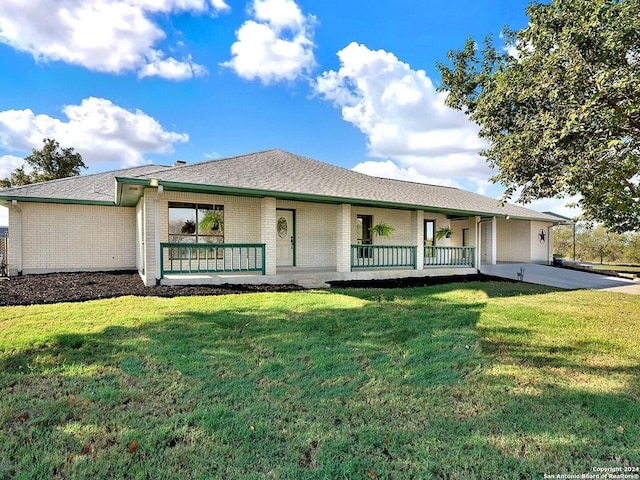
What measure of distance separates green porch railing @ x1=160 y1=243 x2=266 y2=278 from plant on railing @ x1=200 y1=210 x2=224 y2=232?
2.35 feet

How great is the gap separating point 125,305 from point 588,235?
3679 centimetres

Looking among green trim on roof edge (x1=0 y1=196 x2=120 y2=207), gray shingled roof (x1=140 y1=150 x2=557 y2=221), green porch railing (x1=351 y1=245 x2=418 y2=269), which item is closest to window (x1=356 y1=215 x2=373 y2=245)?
green porch railing (x1=351 y1=245 x2=418 y2=269)

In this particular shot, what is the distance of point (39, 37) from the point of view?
10.2 m

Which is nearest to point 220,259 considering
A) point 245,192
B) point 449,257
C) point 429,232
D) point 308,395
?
point 245,192

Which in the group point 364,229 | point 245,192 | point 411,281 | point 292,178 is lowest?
point 411,281

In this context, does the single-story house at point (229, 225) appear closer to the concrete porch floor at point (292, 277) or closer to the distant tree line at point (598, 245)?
the concrete porch floor at point (292, 277)

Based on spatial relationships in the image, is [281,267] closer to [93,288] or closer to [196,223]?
[196,223]

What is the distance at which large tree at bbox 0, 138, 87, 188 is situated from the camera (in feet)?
88.5

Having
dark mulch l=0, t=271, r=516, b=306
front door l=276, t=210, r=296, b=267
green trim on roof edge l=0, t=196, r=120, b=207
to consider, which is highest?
green trim on roof edge l=0, t=196, r=120, b=207

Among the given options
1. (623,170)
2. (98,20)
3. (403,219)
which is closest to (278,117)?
(403,219)

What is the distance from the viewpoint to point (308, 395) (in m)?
3.71

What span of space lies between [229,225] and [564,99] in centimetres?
997

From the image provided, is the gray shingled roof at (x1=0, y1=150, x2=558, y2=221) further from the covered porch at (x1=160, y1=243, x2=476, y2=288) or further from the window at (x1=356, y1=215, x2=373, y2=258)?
the covered porch at (x1=160, y1=243, x2=476, y2=288)

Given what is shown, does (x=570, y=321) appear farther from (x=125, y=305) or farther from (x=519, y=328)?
(x=125, y=305)
